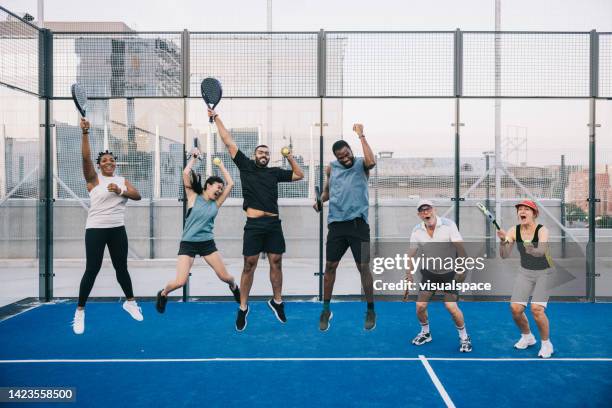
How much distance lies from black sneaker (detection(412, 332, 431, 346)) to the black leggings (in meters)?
3.28

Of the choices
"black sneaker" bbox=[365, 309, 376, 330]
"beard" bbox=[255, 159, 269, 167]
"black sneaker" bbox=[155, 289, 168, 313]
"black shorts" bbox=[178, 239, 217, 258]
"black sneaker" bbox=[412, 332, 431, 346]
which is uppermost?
"beard" bbox=[255, 159, 269, 167]

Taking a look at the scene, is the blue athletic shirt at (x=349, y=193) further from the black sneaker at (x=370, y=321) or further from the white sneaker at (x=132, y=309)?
the white sneaker at (x=132, y=309)

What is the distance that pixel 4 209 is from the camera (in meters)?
10.6

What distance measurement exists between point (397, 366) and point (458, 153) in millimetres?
3838

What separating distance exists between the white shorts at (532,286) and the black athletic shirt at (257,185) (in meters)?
2.77

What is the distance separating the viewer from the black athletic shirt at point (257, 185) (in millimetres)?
5816

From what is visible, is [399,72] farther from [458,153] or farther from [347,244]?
[347,244]

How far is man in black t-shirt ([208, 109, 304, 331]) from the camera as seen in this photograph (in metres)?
5.73

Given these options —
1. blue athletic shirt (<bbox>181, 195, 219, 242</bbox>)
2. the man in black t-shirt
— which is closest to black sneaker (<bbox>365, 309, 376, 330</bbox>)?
the man in black t-shirt

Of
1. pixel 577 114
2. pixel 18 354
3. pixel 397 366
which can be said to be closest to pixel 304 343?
pixel 397 366

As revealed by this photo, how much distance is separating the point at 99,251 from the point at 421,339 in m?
3.68

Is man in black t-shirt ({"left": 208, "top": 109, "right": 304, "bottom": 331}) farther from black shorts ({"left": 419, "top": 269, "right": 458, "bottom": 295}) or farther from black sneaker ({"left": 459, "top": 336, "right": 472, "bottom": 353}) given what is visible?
black sneaker ({"left": 459, "top": 336, "right": 472, "bottom": 353})

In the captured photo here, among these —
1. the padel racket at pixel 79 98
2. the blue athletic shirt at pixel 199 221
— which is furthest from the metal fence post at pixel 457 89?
the padel racket at pixel 79 98

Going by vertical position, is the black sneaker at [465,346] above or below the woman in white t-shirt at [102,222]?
below
